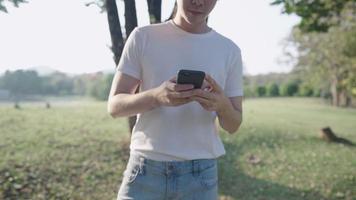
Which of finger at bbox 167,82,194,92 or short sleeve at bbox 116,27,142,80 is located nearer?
finger at bbox 167,82,194,92

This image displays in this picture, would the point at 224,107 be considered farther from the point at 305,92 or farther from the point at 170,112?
the point at 305,92

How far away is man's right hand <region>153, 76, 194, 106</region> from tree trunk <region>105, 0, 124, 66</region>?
295 cm

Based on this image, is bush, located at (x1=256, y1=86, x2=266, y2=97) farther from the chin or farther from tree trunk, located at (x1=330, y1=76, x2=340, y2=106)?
the chin

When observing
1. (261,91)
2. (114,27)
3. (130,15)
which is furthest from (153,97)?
(261,91)

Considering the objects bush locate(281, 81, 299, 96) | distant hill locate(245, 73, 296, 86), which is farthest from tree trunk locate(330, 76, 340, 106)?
distant hill locate(245, 73, 296, 86)

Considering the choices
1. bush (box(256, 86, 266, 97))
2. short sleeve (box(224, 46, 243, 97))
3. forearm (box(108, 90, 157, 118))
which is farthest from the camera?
bush (box(256, 86, 266, 97))

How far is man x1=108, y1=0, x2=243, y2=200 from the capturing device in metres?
1.60

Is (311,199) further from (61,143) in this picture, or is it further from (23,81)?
(23,81)

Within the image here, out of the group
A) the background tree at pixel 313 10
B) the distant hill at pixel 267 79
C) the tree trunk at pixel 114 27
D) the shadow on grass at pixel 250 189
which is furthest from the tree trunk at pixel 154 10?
the distant hill at pixel 267 79

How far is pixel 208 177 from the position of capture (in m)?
1.69

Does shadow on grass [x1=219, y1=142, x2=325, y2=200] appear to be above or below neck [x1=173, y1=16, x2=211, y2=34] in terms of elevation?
below

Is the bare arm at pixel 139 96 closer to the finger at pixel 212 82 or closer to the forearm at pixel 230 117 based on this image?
the finger at pixel 212 82

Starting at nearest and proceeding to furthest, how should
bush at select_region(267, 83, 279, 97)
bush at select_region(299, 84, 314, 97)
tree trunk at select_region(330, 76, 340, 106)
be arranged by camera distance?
tree trunk at select_region(330, 76, 340, 106) → bush at select_region(299, 84, 314, 97) → bush at select_region(267, 83, 279, 97)

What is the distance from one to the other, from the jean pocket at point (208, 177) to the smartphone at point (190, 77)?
15.2 inches
